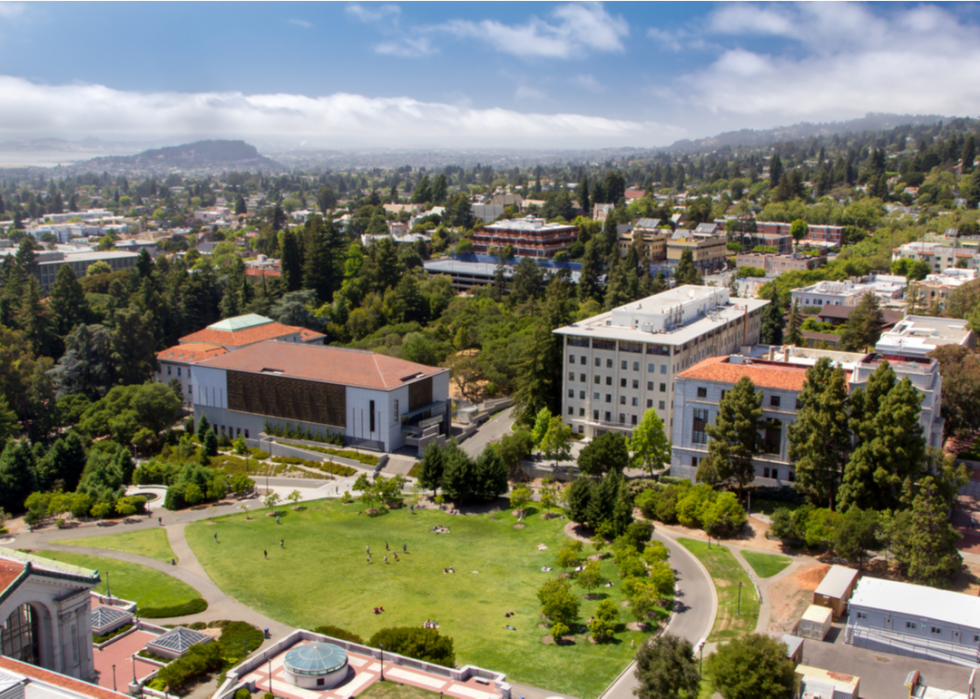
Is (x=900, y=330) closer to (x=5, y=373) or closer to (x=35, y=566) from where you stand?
(x=35, y=566)

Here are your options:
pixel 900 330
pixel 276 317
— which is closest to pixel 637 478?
pixel 900 330

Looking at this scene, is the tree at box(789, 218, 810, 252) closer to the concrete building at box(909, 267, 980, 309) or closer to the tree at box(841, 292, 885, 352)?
the concrete building at box(909, 267, 980, 309)

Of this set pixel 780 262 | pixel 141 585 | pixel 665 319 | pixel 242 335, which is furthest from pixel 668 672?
pixel 780 262

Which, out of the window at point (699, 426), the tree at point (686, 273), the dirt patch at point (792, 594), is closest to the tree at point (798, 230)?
the tree at point (686, 273)

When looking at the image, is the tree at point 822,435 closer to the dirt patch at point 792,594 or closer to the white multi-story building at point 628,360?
the dirt patch at point 792,594

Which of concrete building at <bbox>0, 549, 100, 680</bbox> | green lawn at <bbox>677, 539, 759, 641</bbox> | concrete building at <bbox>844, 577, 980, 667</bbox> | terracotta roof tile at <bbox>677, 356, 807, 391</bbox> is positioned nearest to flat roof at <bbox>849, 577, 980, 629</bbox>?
concrete building at <bbox>844, 577, 980, 667</bbox>

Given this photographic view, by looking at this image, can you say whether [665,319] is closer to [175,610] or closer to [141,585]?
[175,610]
